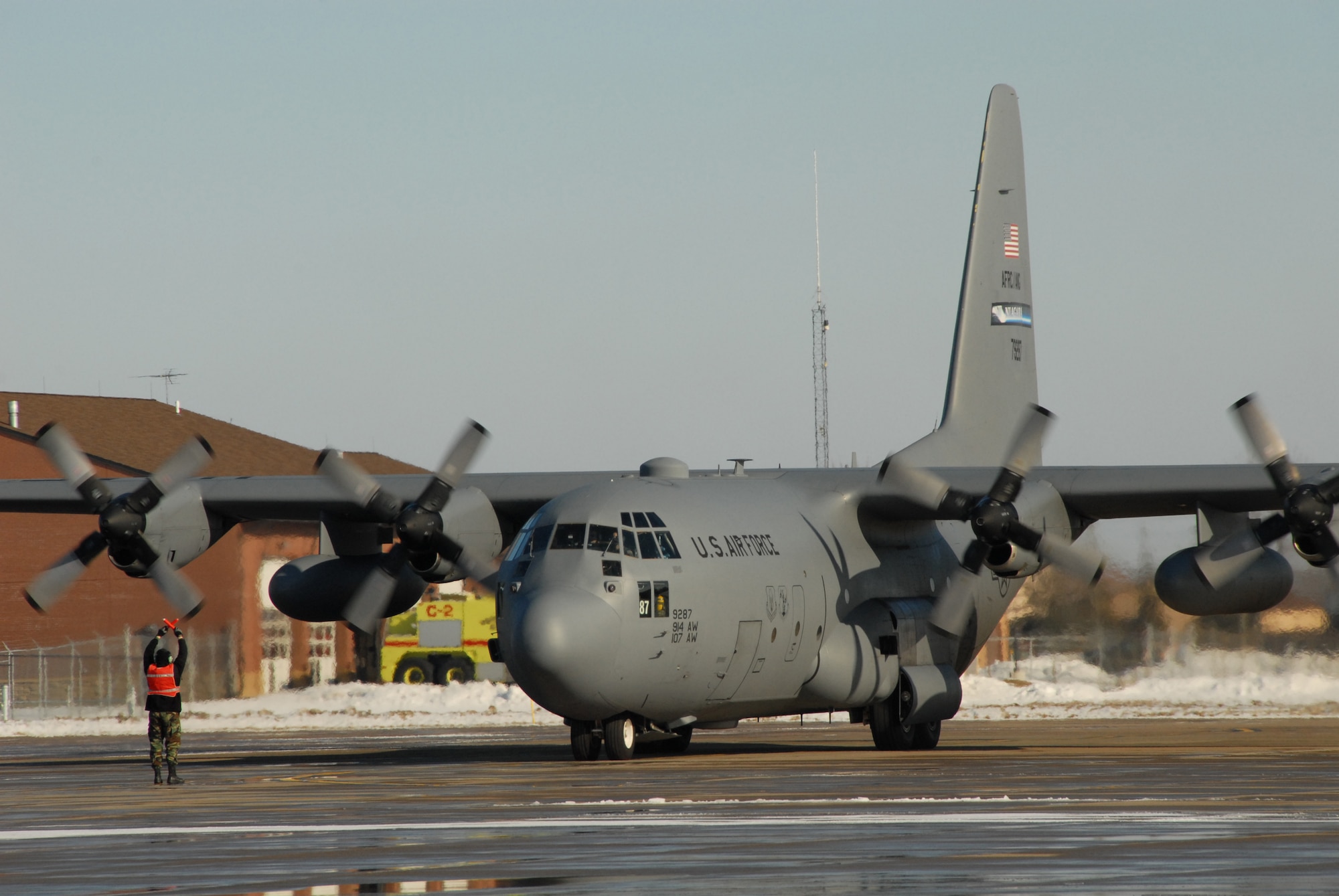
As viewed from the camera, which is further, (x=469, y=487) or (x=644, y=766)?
(x=469, y=487)

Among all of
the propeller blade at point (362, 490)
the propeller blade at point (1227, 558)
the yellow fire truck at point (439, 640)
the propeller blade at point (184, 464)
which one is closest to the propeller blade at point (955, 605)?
the propeller blade at point (1227, 558)

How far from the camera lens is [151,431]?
55375mm

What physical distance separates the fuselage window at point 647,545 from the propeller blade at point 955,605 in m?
4.86

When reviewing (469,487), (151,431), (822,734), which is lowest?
(822,734)

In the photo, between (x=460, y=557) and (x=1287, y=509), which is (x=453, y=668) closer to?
(x=460, y=557)

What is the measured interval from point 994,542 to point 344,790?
30.9ft

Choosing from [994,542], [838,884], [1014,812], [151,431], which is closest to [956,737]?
[994,542]

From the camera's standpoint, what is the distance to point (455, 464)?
24.0 meters

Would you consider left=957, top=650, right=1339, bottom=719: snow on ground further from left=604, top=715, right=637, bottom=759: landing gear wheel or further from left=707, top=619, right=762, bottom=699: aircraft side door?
left=604, top=715, right=637, bottom=759: landing gear wheel

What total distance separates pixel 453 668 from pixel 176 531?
2378cm

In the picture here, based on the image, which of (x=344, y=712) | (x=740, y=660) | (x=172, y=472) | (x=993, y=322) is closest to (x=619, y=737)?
(x=740, y=660)

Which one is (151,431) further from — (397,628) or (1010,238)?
(1010,238)

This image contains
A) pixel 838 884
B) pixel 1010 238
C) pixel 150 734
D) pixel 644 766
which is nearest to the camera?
pixel 838 884

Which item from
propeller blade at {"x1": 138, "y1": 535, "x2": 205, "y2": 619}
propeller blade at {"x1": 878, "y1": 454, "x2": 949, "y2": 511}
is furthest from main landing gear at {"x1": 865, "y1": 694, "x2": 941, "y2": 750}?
propeller blade at {"x1": 138, "y1": 535, "x2": 205, "y2": 619}
